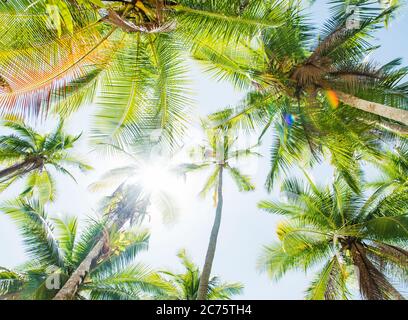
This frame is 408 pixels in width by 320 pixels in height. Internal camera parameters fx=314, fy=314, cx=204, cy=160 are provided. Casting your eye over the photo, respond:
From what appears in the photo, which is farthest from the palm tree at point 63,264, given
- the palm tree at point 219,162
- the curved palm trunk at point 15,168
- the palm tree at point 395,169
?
the palm tree at point 395,169

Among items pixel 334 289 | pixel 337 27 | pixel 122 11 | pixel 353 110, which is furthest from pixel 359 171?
pixel 122 11

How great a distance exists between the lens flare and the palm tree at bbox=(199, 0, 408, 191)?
2 cm

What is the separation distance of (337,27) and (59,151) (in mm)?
12677

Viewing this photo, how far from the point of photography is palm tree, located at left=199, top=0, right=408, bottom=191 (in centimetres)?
722

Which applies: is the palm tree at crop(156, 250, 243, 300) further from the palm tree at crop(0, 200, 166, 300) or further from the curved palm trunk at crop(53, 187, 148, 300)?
the curved palm trunk at crop(53, 187, 148, 300)

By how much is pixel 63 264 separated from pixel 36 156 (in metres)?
5.71

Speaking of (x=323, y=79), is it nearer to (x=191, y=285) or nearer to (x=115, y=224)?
(x=115, y=224)

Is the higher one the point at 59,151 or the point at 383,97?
the point at 59,151

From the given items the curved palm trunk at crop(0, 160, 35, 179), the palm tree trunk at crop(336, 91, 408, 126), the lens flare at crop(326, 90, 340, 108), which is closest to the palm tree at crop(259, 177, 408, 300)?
the lens flare at crop(326, 90, 340, 108)

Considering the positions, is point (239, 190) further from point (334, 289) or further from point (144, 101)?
point (144, 101)

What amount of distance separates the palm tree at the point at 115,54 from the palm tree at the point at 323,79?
3.10ft

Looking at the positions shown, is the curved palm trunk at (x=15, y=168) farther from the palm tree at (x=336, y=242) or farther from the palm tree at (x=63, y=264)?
the palm tree at (x=336, y=242)

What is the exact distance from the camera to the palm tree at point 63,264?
9805 mm

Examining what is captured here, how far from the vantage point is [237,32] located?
5211 mm
